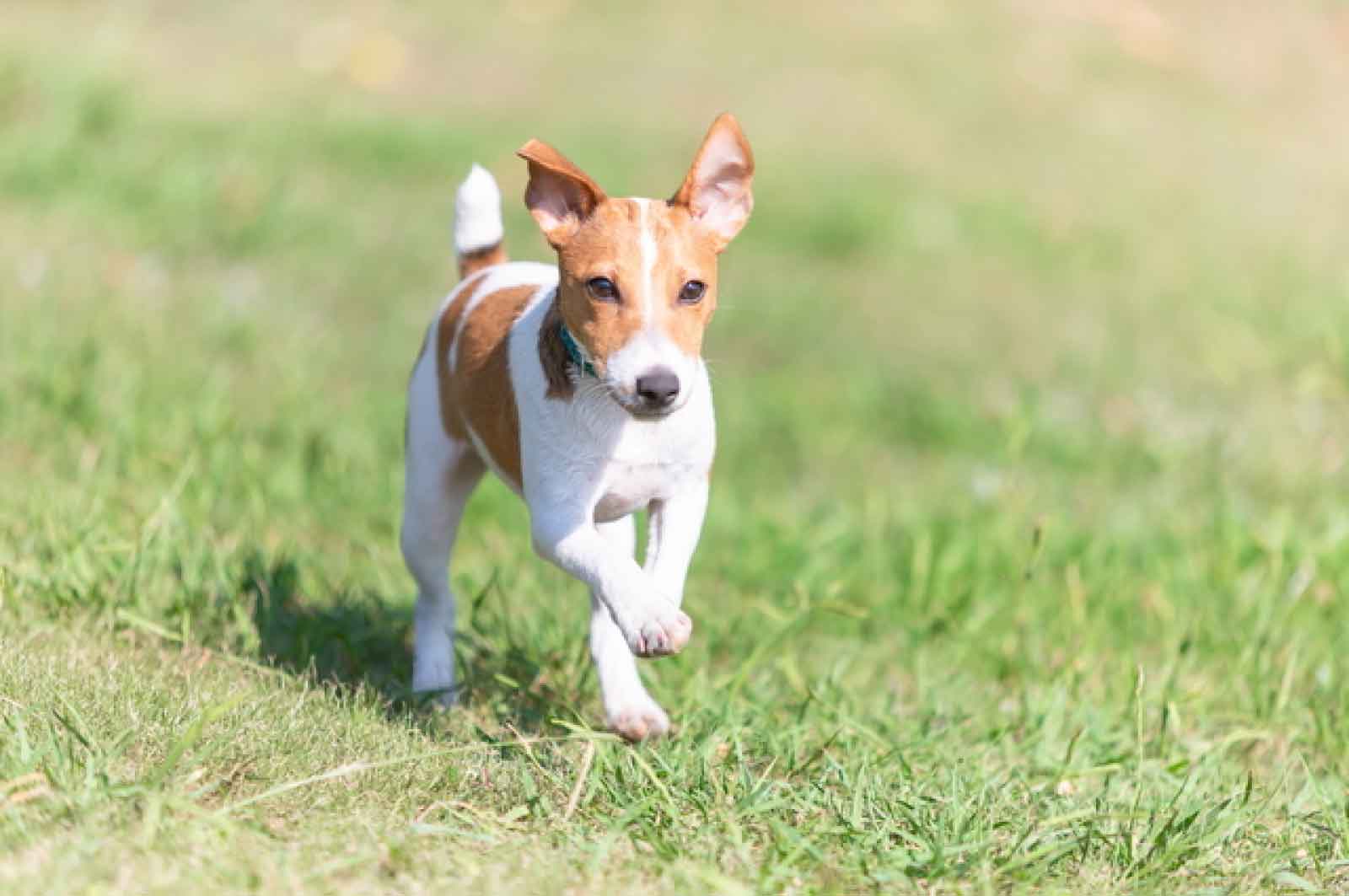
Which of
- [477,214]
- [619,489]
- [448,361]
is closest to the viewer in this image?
[619,489]

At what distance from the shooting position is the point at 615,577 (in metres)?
3.45

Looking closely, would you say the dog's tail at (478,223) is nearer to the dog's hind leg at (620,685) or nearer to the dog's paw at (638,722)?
the dog's hind leg at (620,685)

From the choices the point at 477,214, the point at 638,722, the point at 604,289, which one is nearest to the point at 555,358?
the point at 604,289

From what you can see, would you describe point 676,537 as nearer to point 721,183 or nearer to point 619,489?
point 619,489

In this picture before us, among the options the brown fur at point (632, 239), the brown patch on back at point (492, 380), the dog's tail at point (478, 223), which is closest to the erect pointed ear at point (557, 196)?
the brown fur at point (632, 239)

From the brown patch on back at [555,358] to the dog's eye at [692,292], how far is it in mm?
313

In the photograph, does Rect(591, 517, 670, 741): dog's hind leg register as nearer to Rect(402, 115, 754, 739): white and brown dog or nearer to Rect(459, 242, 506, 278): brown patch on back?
Rect(402, 115, 754, 739): white and brown dog

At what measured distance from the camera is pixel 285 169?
9.48 metres

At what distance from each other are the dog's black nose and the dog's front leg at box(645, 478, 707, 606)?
1.79 feet

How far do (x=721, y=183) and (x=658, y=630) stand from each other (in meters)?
1.04

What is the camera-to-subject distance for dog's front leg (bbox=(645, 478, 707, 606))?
3.73 m

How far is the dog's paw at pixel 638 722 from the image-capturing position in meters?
3.67

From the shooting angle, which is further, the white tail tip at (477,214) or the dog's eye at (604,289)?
the white tail tip at (477,214)

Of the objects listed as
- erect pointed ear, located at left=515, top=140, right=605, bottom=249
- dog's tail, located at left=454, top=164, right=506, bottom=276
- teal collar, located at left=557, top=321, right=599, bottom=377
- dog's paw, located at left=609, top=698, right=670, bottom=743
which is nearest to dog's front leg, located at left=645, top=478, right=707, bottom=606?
dog's paw, located at left=609, top=698, right=670, bottom=743
